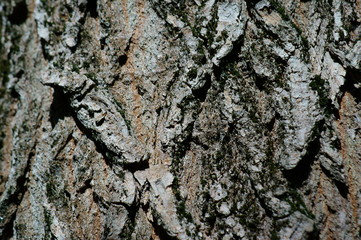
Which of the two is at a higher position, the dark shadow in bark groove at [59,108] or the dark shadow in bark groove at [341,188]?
the dark shadow in bark groove at [341,188]

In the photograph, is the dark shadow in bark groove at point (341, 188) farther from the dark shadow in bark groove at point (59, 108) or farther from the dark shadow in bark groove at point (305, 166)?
the dark shadow in bark groove at point (59, 108)

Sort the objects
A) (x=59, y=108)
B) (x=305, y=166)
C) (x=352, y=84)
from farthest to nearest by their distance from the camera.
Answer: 1. (x=59, y=108)
2. (x=352, y=84)
3. (x=305, y=166)

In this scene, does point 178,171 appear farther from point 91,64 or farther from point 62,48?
point 62,48

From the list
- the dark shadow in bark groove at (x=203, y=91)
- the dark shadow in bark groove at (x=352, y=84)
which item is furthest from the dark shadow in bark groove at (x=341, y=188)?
the dark shadow in bark groove at (x=203, y=91)

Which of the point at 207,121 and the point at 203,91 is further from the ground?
the point at 203,91

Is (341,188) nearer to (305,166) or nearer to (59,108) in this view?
(305,166)

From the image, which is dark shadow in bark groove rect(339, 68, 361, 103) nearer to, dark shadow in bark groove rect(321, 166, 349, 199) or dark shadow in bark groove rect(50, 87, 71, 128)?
dark shadow in bark groove rect(321, 166, 349, 199)

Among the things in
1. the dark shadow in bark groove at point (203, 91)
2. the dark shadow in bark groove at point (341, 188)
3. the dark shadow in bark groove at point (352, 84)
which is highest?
the dark shadow in bark groove at point (352, 84)

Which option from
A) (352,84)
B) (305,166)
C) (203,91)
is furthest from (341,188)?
(203,91)
